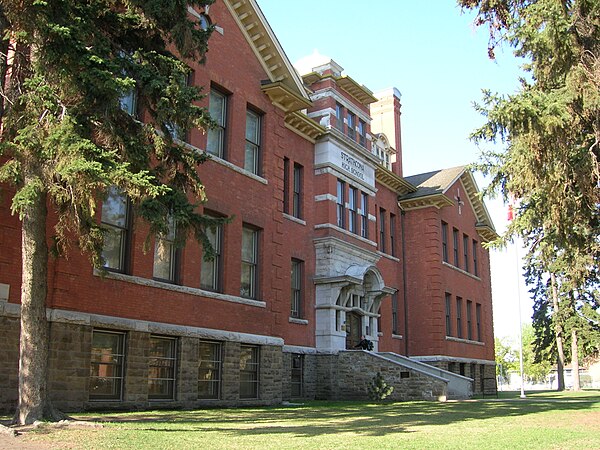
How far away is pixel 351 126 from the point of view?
30484 millimetres

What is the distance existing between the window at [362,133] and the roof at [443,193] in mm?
5374

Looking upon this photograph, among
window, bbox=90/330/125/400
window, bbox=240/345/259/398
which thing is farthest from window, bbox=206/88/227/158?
window, bbox=90/330/125/400

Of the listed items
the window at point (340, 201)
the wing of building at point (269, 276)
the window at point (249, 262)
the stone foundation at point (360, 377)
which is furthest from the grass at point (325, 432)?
the window at point (340, 201)

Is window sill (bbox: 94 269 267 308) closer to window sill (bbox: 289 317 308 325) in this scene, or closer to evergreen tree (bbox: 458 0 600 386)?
window sill (bbox: 289 317 308 325)

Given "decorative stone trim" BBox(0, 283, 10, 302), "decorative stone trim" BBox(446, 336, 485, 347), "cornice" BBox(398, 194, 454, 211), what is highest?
"cornice" BBox(398, 194, 454, 211)

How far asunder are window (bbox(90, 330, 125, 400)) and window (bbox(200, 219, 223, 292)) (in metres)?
3.80

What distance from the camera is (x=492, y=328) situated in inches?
1716

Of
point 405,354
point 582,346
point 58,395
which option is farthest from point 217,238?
point 582,346

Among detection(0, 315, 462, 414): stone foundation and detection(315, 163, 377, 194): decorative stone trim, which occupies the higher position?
detection(315, 163, 377, 194): decorative stone trim

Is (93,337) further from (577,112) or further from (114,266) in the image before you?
(577,112)

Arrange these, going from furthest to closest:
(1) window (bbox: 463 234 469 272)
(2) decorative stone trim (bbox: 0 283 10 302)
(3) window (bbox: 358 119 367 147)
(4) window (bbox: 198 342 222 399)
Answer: (1) window (bbox: 463 234 469 272) < (3) window (bbox: 358 119 367 147) < (4) window (bbox: 198 342 222 399) < (2) decorative stone trim (bbox: 0 283 10 302)

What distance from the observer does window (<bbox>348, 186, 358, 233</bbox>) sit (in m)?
29.2

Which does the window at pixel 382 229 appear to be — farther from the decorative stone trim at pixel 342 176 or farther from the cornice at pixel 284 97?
the cornice at pixel 284 97

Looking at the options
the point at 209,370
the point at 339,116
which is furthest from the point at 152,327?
the point at 339,116
